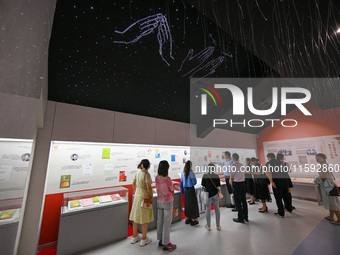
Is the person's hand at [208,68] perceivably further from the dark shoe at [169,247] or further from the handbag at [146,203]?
the dark shoe at [169,247]

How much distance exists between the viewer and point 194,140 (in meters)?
4.36

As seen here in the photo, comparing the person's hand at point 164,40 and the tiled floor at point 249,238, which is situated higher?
the person's hand at point 164,40

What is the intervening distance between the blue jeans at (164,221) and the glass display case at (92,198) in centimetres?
79

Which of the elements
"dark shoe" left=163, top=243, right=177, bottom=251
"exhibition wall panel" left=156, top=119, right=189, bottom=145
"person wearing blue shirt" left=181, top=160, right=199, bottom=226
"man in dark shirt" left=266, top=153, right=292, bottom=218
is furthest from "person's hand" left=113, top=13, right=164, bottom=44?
"man in dark shirt" left=266, top=153, right=292, bottom=218

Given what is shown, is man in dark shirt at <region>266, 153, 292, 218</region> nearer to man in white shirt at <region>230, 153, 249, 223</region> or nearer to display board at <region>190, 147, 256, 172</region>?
man in white shirt at <region>230, 153, 249, 223</region>

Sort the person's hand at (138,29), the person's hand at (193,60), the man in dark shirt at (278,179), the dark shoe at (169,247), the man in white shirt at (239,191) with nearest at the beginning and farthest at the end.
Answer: the person's hand at (138,29)
the dark shoe at (169,247)
the person's hand at (193,60)
the man in white shirt at (239,191)
the man in dark shirt at (278,179)

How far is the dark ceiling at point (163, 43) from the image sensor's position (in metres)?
1.80

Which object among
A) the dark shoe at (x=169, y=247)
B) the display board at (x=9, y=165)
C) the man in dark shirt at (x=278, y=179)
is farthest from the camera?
the man in dark shirt at (x=278, y=179)

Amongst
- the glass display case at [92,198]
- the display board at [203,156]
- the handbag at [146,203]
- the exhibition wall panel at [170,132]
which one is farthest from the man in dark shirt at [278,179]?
the glass display case at [92,198]

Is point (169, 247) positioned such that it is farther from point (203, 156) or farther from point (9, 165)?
point (203, 156)

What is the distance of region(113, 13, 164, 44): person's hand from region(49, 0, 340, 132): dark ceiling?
11mm

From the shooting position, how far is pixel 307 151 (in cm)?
510

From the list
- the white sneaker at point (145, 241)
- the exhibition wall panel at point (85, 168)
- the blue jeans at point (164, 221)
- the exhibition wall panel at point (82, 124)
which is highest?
the exhibition wall panel at point (82, 124)

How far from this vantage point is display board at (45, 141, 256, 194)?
256 centimetres
